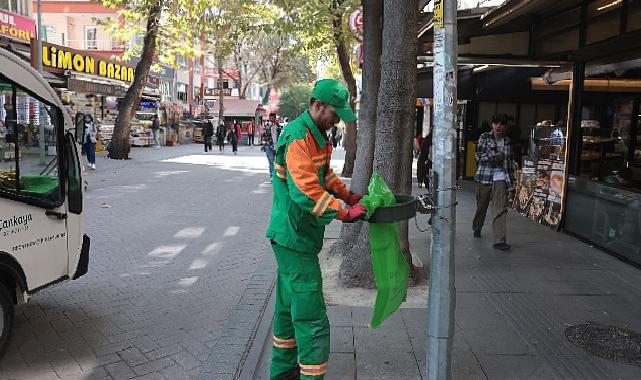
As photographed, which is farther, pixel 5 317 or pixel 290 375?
pixel 5 317

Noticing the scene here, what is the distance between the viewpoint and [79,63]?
69.3 feet

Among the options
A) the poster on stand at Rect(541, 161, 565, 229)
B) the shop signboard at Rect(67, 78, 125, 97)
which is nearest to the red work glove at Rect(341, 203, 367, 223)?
the poster on stand at Rect(541, 161, 565, 229)

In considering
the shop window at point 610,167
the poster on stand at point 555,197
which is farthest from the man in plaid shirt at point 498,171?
the poster on stand at point 555,197

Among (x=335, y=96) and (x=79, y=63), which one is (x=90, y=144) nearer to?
(x=79, y=63)

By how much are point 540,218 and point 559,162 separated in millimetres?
1033

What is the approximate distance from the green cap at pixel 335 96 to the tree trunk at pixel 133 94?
17640 mm

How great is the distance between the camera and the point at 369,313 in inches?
198

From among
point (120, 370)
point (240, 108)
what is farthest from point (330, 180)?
point (240, 108)

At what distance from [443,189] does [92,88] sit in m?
21.0

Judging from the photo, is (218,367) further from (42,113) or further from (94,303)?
(42,113)

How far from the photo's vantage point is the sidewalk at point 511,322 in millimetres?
3975

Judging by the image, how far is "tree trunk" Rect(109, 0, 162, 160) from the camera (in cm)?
1992

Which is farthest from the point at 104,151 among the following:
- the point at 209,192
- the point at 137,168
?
the point at 209,192

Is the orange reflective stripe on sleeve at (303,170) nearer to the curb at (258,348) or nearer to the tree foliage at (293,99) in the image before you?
the curb at (258,348)
